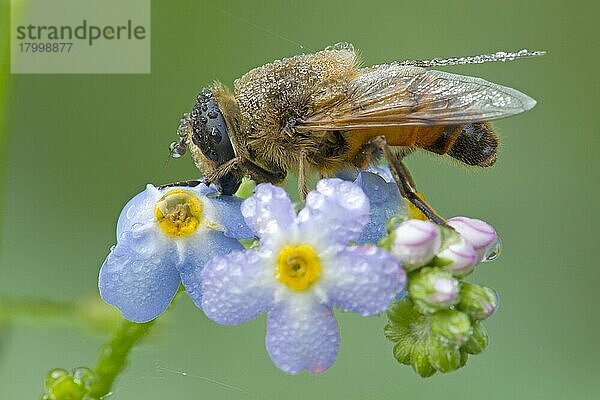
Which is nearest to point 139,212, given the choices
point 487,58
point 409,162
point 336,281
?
point 336,281

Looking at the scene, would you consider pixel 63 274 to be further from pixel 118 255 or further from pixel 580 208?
pixel 580 208

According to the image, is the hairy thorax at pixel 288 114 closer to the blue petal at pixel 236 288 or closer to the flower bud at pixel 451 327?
the blue petal at pixel 236 288

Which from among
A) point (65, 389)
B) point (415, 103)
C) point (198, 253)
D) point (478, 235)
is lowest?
point (65, 389)

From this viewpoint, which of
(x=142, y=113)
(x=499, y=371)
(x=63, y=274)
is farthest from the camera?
(x=142, y=113)

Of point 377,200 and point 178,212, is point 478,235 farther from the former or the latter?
point 178,212

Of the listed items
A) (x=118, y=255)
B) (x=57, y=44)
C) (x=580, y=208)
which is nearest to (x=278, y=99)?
(x=118, y=255)

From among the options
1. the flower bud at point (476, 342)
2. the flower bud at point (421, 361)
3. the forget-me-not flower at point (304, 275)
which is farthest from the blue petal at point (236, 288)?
the flower bud at point (476, 342)

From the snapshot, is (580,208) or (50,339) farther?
(580,208)
